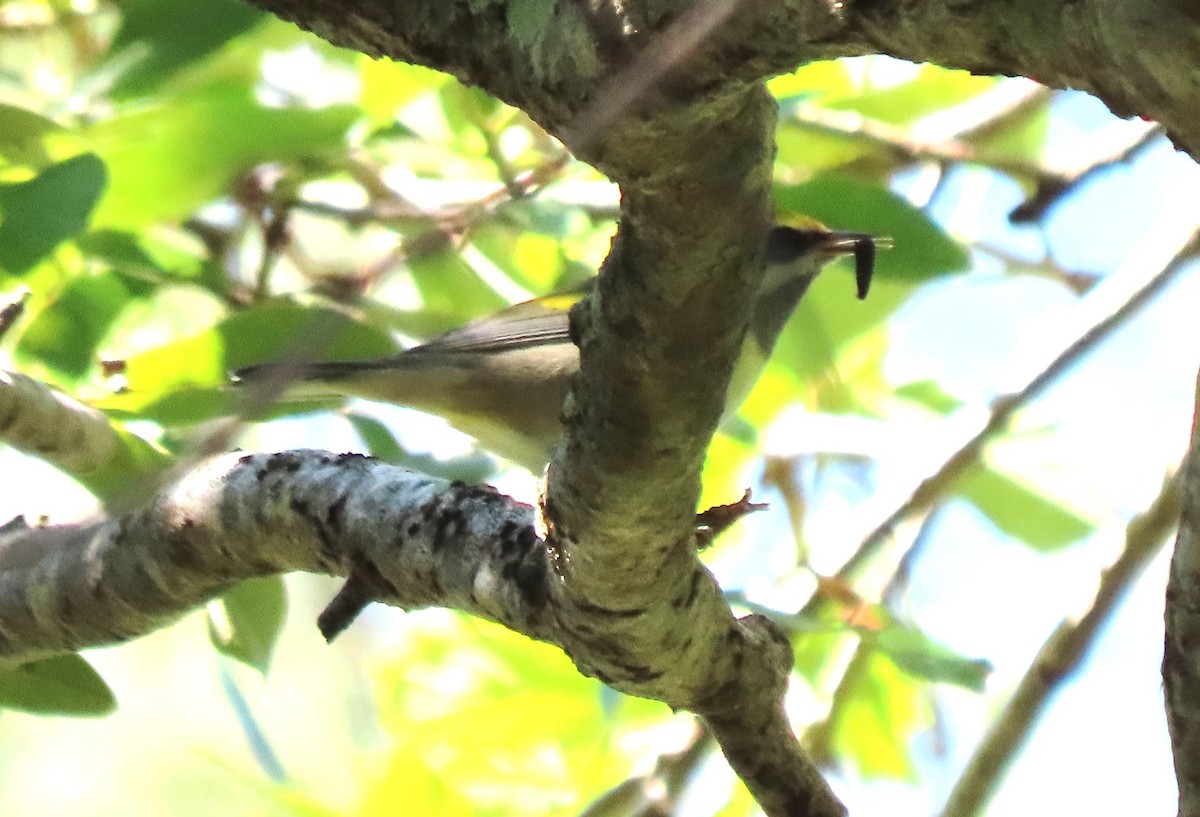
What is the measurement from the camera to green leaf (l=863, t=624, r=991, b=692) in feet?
4.65

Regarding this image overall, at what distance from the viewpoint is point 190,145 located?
5.30 feet

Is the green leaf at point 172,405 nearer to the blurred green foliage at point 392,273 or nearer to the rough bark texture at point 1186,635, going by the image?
the blurred green foliage at point 392,273

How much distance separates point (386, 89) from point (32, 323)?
567mm

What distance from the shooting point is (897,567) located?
7.11ft

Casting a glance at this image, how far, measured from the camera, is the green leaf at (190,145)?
1606 mm

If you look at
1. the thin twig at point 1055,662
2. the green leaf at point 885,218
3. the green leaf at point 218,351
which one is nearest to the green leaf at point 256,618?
the green leaf at point 218,351

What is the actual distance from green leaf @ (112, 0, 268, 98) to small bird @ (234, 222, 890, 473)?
2.24 ft

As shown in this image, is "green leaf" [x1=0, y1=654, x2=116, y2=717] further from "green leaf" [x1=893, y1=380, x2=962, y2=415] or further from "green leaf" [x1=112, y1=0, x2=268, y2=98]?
"green leaf" [x1=893, y1=380, x2=962, y2=415]

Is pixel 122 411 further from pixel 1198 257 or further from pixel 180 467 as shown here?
pixel 1198 257

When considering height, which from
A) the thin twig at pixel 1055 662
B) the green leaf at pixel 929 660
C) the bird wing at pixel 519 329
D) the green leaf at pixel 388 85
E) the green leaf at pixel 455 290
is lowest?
the thin twig at pixel 1055 662

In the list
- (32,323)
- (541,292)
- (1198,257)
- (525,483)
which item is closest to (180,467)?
(32,323)

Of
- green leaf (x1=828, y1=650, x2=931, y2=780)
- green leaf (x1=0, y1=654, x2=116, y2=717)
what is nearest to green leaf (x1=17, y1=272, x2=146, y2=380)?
green leaf (x1=0, y1=654, x2=116, y2=717)

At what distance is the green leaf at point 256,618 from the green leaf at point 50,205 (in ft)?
1.51

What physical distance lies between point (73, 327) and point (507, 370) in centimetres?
89
